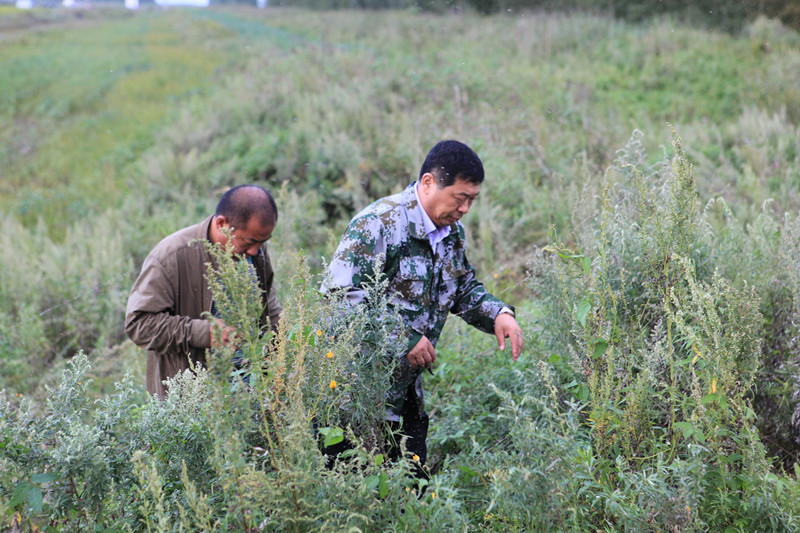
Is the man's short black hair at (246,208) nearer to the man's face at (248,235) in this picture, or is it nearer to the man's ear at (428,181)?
the man's face at (248,235)

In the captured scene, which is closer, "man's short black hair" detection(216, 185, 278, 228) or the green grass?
"man's short black hair" detection(216, 185, 278, 228)

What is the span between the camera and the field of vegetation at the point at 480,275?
222 cm

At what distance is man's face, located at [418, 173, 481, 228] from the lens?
3.10 meters

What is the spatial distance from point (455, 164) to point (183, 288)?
177 cm

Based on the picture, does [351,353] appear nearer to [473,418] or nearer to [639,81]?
[473,418]

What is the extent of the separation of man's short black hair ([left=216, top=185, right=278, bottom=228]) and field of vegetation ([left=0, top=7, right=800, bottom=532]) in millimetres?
585

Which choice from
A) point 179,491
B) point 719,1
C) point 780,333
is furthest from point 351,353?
point 719,1

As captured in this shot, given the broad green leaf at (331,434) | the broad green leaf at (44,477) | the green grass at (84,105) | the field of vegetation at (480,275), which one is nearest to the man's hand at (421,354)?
the field of vegetation at (480,275)

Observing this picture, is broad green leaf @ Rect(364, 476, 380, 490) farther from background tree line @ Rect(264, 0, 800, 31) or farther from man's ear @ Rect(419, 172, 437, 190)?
background tree line @ Rect(264, 0, 800, 31)

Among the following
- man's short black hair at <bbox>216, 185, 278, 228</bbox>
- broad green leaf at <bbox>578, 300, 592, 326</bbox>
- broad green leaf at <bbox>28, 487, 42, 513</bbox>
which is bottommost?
broad green leaf at <bbox>28, 487, 42, 513</bbox>

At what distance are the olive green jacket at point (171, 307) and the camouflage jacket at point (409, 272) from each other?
71 cm

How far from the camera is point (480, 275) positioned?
6148 millimetres

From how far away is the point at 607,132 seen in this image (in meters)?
9.12

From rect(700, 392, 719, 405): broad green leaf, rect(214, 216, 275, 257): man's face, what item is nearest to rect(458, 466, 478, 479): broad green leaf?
rect(700, 392, 719, 405): broad green leaf
